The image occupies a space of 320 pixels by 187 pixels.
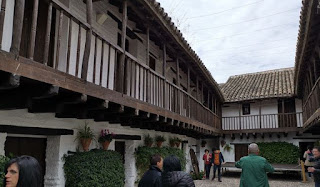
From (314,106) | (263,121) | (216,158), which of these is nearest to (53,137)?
(314,106)

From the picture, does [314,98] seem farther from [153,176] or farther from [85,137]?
[153,176]

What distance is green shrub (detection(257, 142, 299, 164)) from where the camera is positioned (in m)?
18.0

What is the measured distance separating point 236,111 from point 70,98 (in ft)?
58.9

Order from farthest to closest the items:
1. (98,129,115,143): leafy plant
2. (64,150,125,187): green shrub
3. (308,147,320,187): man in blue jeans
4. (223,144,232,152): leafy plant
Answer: (223,144,232,152): leafy plant, (98,129,115,143): leafy plant, (64,150,125,187): green shrub, (308,147,320,187): man in blue jeans

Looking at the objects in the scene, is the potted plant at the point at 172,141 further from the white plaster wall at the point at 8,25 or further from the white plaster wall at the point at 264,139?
the white plaster wall at the point at 264,139

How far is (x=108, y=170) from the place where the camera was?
6.60 meters

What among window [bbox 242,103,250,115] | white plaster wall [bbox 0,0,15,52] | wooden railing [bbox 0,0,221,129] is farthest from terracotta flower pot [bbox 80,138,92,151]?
window [bbox 242,103,250,115]

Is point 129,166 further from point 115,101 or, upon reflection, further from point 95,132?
point 115,101

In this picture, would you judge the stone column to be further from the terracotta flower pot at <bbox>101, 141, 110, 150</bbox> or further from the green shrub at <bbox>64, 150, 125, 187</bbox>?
the green shrub at <bbox>64, 150, 125, 187</bbox>

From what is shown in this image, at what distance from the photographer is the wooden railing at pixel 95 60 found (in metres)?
4.07

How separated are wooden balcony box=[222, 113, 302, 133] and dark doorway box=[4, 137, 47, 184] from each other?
15.3m

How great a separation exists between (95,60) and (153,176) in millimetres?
2179

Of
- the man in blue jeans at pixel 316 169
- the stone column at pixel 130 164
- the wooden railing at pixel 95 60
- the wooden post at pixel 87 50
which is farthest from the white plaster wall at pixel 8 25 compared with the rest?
the man in blue jeans at pixel 316 169

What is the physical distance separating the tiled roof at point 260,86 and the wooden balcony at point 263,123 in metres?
1.37
